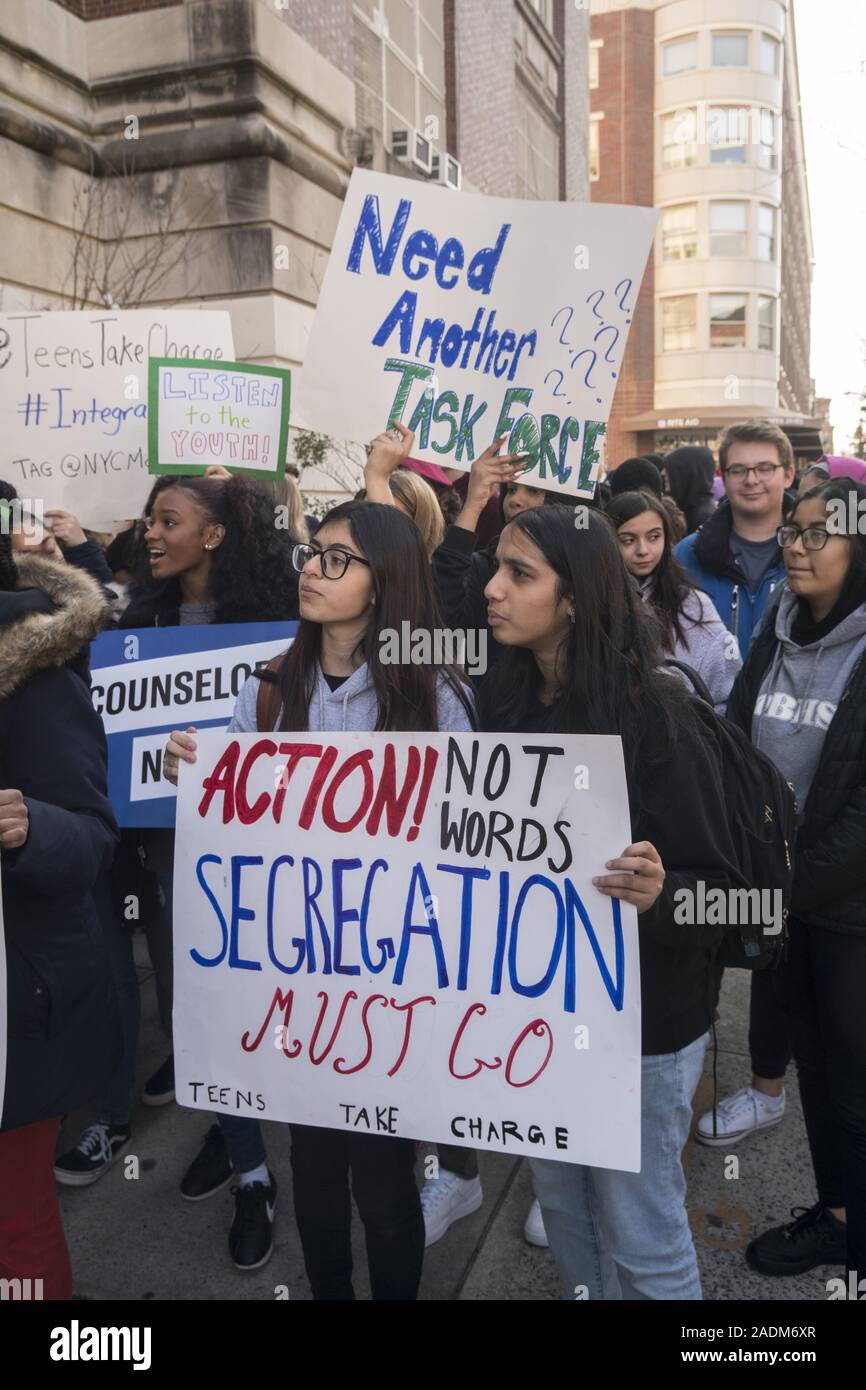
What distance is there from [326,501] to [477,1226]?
725cm

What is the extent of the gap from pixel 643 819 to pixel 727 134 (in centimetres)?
3835

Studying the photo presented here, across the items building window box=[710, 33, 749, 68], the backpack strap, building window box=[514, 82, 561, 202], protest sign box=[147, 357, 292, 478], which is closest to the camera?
the backpack strap

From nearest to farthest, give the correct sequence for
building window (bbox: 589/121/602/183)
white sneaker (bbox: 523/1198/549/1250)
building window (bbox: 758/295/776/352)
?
1. white sneaker (bbox: 523/1198/549/1250)
2. building window (bbox: 758/295/776/352)
3. building window (bbox: 589/121/602/183)

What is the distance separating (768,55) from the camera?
3381 centimetres

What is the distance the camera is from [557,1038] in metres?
1.87

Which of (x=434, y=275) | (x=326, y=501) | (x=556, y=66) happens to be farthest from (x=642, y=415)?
(x=434, y=275)

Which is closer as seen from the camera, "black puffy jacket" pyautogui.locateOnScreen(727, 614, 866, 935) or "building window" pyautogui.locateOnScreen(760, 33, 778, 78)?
"black puffy jacket" pyautogui.locateOnScreen(727, 614, 866, 935)

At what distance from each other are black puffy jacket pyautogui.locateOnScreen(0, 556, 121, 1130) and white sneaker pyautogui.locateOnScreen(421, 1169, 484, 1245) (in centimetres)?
111

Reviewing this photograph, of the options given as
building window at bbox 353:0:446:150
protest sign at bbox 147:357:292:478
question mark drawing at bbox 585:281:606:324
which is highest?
building window at bbox 353:0:446:150

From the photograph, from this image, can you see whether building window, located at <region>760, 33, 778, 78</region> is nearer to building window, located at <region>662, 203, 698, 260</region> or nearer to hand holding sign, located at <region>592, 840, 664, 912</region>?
building window, located at <region>662, 203, 698, 260</region>

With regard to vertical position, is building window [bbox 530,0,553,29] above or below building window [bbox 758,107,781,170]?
below

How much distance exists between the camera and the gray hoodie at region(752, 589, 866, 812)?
7.66 ft

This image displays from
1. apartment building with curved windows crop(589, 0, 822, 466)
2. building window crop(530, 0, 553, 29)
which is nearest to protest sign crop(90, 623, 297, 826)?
building window crop(530, 0, 553, 29)
